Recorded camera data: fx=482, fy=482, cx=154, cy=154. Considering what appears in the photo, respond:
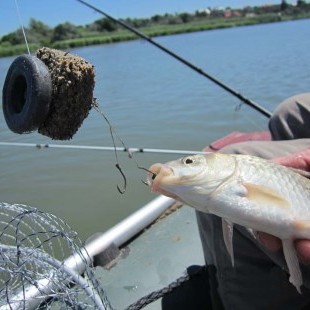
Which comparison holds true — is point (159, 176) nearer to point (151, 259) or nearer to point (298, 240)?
point (298, 240)

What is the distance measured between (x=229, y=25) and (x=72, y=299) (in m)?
97.8

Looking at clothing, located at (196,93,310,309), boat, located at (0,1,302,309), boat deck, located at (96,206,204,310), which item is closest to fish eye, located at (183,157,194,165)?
clothing, located at (196,93,310,309)

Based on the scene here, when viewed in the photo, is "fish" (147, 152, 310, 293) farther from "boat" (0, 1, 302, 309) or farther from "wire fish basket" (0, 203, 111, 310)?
"boat" (0, 1, 302, 309)

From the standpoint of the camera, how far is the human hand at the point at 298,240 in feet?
6.15

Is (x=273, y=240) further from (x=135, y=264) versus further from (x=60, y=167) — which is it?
(x=60, y=167)

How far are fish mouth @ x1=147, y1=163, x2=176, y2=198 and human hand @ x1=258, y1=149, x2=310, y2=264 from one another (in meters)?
0.48

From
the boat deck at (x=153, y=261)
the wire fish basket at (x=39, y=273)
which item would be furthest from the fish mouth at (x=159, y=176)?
the boat deck at (x=153, y=261)

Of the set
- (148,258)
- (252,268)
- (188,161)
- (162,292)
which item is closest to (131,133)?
(148,258)

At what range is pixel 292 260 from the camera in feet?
6.09

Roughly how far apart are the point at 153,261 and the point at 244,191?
5.78 feet

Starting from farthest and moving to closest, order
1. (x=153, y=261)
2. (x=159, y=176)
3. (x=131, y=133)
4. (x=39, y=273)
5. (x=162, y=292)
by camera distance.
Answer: (x=131, y=133), (x=153, y=261), (x=162, y=292), (x=39, y=273), (x=159, y=176)

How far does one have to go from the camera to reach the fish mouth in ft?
5.70

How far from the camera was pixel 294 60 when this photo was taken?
21.7 metres

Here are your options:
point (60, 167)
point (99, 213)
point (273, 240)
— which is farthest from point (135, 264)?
point (60, 167)
